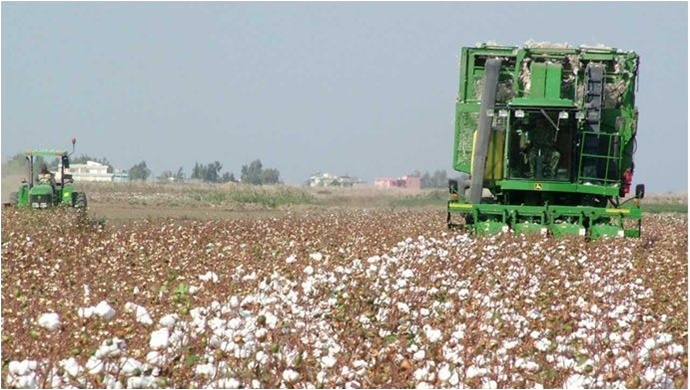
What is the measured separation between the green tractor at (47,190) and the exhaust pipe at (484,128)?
1045cm

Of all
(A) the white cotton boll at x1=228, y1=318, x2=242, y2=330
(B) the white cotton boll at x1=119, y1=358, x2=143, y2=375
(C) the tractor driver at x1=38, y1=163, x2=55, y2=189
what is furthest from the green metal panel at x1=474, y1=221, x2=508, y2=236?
(B) the white cotton boll at x1=119, y1=358, x2=143, y2=375

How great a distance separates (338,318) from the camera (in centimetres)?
785

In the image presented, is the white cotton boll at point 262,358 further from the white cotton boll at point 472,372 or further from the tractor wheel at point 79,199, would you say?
the tractor wheel at point 79,199

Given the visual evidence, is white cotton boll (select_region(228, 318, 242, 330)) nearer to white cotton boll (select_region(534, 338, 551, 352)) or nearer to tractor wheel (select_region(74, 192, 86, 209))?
white cotton boll (select_region(534, 338, 551, 352))

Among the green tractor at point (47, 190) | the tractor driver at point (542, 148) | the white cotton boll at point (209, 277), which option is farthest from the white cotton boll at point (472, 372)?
the green tractor at point (47, 190)

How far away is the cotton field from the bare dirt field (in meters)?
0.02

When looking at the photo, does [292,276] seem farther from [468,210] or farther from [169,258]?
[468,210]

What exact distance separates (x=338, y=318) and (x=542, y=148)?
43.5 ft

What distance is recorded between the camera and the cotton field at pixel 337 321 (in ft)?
19.6

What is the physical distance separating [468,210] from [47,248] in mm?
7950

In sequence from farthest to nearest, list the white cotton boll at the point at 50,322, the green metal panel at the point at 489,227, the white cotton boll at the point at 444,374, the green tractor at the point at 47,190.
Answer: the green tractor at the point at 47,190 → the green metal panel at the point at 489,227 → the white cotton boll at the point at 444,374 → the white cotton boll at the point at 50,322

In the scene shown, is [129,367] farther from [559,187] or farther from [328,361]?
[559,187]

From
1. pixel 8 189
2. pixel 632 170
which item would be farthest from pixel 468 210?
pixel 8 189

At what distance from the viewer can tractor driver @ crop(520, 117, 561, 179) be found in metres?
20.5
